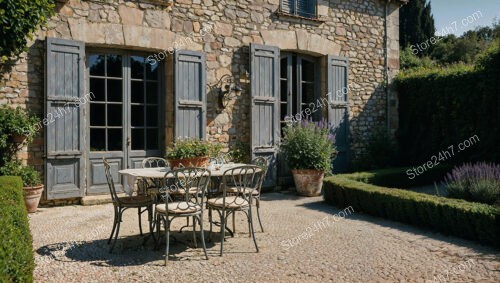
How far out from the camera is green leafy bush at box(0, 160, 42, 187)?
5.40 metres

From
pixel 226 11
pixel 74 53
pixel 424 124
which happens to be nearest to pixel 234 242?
pixel 74 53

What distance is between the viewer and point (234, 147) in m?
7.28

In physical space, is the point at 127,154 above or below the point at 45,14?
below

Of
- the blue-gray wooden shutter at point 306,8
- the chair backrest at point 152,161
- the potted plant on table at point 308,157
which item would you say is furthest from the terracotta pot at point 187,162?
the blue-gray wooden shutter at point 306,8

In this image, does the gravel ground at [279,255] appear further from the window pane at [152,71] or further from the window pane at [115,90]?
the window pane at [152,71]

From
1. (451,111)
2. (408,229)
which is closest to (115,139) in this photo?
(408,229)

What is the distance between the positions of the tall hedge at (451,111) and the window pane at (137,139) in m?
5.67

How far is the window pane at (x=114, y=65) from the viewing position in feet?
21.0

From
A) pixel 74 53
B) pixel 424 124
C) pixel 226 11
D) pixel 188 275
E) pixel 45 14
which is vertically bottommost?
pixel 188 275

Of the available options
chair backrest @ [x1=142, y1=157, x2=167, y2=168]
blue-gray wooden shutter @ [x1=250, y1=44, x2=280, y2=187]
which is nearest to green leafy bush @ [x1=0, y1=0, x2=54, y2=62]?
chair backrest @ [x1=142, y1=157, x2=167, y2=168]

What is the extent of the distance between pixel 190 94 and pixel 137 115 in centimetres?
90

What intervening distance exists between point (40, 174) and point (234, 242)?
3.14 metres

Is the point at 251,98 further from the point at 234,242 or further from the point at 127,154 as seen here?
the point at 234,242

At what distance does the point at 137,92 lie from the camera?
6684mm
